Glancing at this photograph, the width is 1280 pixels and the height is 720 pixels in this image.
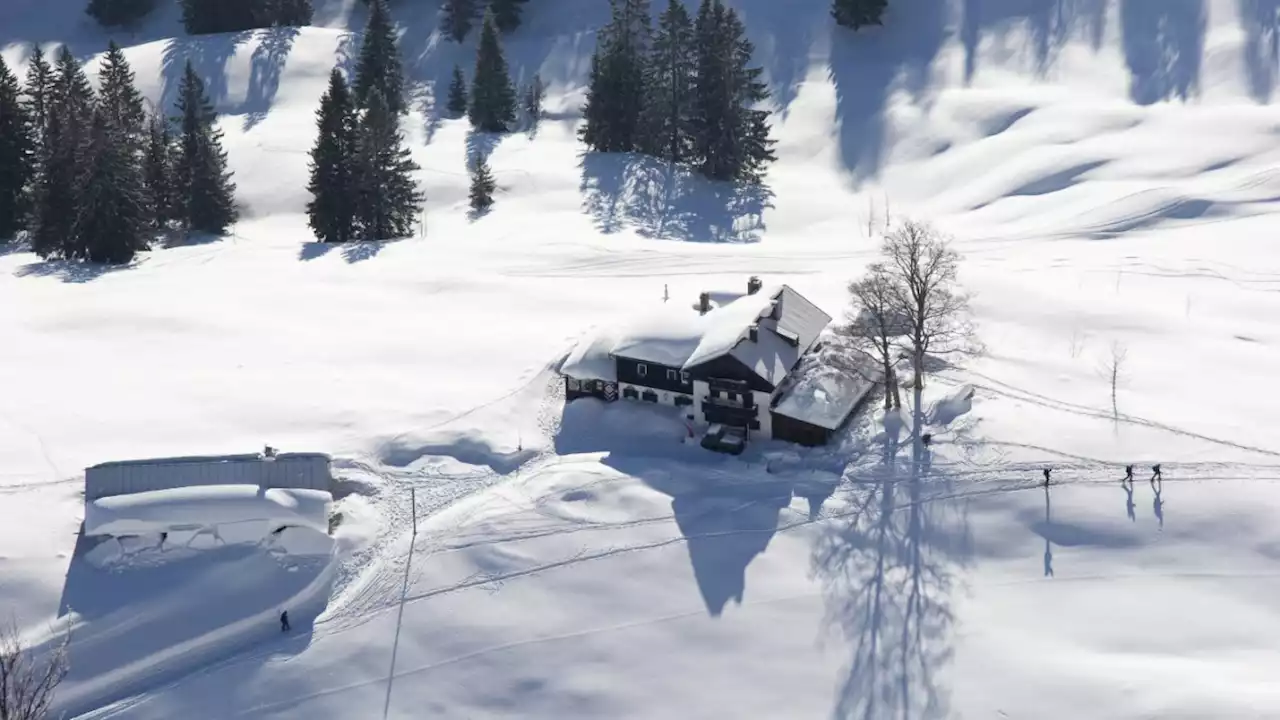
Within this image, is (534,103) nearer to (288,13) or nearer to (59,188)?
(288,13)

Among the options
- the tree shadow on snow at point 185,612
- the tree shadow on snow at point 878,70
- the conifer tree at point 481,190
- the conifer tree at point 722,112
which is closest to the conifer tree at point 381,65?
the conifer tree at point 481,190

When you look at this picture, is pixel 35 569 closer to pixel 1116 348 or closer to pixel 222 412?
pixel 222 412

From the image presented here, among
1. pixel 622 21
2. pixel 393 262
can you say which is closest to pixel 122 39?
pixel 622 21

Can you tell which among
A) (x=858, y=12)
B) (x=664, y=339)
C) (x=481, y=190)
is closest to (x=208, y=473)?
(x=664, y=339)

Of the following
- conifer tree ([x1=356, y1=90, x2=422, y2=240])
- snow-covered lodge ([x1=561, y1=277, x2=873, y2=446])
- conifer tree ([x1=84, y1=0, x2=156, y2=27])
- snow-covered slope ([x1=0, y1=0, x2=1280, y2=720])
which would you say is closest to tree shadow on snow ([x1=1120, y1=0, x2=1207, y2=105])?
snow-covered slope ([x1=0, y1=0, x2=1280, y2=720])

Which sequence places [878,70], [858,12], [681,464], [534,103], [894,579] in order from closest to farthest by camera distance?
[894,579] < [681,464] < [878,70] < [534,103] < [858,12]

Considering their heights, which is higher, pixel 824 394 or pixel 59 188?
pixel 59 188

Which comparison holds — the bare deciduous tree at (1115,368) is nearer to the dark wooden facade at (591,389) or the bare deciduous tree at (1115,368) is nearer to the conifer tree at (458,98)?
the dark wooden facade at (591,389)
